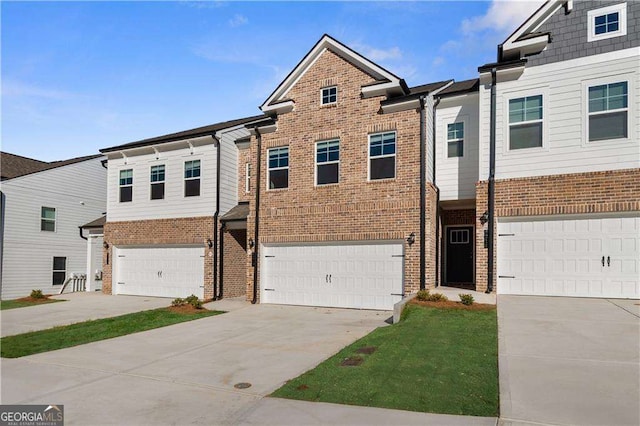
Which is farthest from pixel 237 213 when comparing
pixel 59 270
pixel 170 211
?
pixel 59 270

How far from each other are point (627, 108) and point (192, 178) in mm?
15632

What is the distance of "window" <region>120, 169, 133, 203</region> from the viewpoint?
20.7m

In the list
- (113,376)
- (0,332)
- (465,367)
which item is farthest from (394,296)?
(0,332)

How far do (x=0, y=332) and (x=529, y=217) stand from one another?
15.1 metres

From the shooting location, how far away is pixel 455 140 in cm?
1520

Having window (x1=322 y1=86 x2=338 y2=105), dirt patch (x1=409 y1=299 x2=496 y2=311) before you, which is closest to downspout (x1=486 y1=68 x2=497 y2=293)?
dirt patch (x1=409 y1=299 x2=496 y2=311)

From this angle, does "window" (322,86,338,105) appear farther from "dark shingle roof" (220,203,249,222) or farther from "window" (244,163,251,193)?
"dark shingle roof" (220,203,249,222)

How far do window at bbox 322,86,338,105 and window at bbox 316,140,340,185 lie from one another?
1.50 m

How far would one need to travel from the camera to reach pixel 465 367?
691 centimetres

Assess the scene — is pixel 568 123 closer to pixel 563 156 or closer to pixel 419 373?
pixel 563 156

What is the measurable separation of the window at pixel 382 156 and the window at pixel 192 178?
801 centimetres

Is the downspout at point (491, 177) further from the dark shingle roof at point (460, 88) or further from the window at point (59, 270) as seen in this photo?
the window at point (59, 270)

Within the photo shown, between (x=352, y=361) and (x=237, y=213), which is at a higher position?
(x=237, y=213)

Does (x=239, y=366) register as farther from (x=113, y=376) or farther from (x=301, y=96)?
(x=301, y=96)
